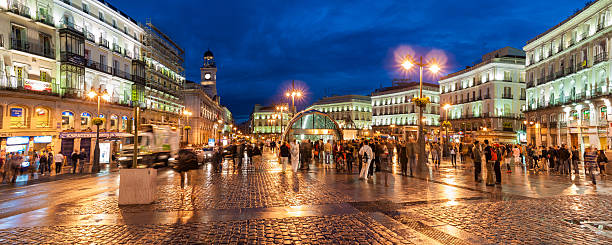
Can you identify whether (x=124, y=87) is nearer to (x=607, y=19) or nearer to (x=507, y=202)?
(x=507, y=202)

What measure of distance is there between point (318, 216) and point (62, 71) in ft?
101

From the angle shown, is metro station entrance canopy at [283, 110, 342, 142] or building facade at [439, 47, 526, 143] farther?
building facade at [439, 47, 526, 143]

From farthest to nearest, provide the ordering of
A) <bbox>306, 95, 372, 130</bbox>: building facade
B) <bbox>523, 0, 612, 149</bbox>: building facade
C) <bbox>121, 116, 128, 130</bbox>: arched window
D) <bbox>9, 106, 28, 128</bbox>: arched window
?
<bbox>306, 95, 372, 130</bbox>: building facade, <bbox>121, 116, 128, 130</bbox>: arched window, <bbox>523, 0, 612, 149</bbox>: building facade, <bbox>9, 106, 28, 128</bbox>: arched window

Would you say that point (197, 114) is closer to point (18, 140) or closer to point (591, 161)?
point (18, 140)

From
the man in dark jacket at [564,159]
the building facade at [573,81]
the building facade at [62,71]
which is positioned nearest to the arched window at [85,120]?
the building facade at [62,71]

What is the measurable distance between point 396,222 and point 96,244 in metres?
5.58

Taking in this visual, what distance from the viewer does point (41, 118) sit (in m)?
27.3

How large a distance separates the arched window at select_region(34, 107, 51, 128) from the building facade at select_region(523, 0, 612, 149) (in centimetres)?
4572

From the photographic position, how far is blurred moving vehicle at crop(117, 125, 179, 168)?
2155 cm

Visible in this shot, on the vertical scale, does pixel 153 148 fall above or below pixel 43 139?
below

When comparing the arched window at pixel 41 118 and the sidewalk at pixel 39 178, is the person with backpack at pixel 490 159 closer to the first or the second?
the sidewalk at pixel 39 178

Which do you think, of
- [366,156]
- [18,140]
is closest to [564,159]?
[366,156]

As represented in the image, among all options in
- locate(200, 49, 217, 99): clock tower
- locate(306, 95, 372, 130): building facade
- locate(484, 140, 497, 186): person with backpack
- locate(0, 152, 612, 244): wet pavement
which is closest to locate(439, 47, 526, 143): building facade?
locate(306, 95, 372, 130): building facade

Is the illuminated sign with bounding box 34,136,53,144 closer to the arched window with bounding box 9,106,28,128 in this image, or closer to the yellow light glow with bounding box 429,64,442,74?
the arched window with bounding box 9,106,28,128
